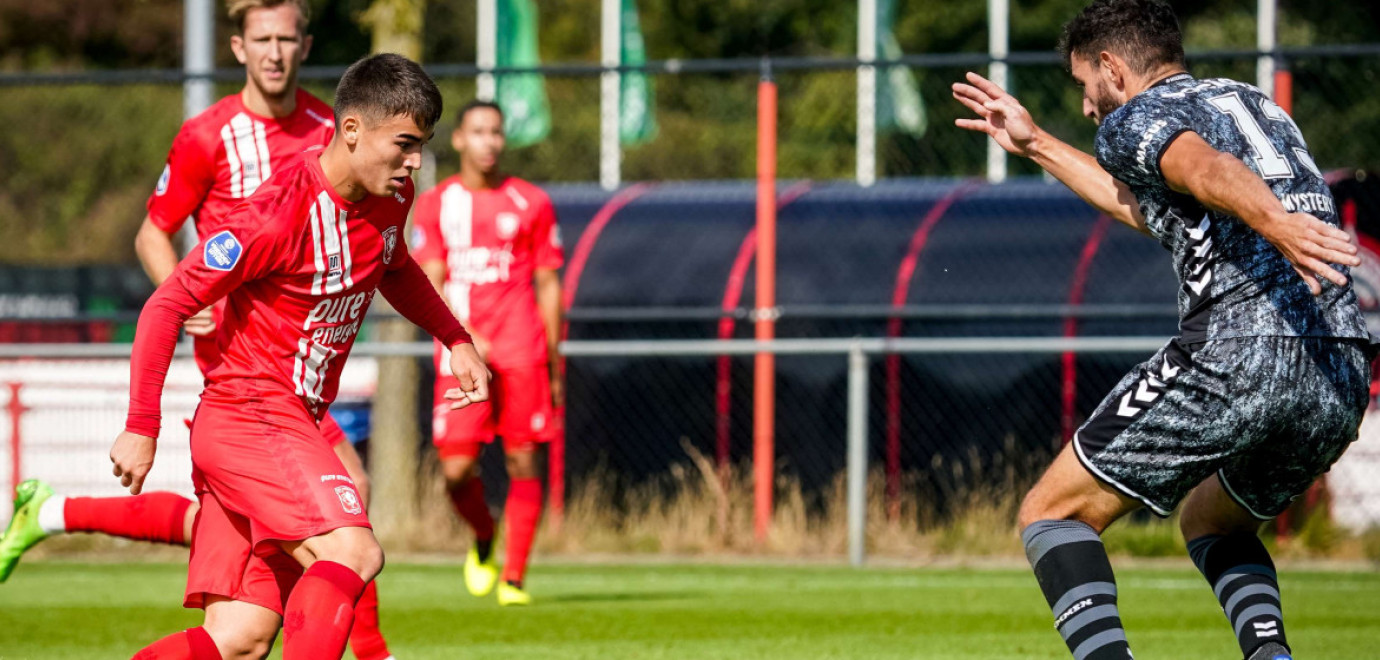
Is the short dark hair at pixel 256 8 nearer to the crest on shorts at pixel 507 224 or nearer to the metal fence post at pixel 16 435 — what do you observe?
the crest on shorts at pixel 507 224

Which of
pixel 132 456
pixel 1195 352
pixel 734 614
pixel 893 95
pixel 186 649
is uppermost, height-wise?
pixel 893 95

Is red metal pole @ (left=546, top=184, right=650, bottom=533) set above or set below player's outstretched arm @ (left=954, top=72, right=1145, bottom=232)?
below

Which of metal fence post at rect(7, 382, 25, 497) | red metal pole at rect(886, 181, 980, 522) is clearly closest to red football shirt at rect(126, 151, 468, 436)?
red metal pole at rect(886, 181, 980, 522)

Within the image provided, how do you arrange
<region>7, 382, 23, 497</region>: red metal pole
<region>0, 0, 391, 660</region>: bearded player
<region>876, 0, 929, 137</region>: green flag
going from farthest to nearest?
<region>876, 0, 929, 137</region>: green flag < <region>7, 382, 23, 497</region>: red metal pole < <region>0, 0, 391, 660</region>: bearded player

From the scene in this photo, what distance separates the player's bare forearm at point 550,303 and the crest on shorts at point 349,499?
4.17 metres

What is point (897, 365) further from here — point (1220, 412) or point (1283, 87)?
point (1220, 412)

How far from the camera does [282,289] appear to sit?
424cm

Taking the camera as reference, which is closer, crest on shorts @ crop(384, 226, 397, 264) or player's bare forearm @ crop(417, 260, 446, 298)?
crest on shorts @ crop(384, 226, 397, 264)

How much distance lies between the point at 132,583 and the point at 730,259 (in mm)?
5226

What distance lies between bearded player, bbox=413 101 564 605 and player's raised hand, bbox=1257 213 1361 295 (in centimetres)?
478

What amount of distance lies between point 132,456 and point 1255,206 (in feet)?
8.60

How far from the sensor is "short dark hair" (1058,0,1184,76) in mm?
4348

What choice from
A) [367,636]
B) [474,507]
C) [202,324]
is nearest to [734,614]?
[474,507]

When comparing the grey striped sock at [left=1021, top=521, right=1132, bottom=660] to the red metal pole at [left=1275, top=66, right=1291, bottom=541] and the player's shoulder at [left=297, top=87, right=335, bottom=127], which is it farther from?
the red metal pole at [left=1275, top=66, right=1291, bottom=541]
